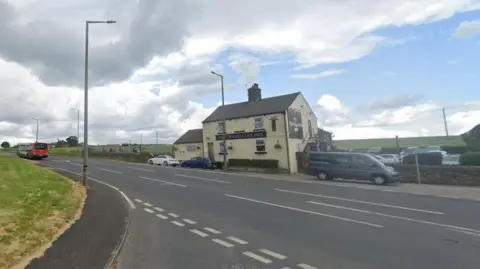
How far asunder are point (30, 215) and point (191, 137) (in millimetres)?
42512

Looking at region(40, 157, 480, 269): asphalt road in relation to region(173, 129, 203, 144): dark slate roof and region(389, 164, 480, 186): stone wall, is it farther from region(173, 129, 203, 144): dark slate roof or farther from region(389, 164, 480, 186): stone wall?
region(173, 129, 203, 144): dark slate roof

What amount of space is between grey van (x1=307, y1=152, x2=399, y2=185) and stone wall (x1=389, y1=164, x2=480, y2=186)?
2.27m

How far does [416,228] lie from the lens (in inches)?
383

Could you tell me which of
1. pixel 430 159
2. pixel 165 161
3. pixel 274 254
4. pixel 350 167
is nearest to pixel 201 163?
pixel 165 161

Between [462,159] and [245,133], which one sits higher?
[245,133]

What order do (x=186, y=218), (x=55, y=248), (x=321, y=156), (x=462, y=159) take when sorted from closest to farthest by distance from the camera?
(x=55, y=248) → (x=186, y=218) → (x=462, y=159) → (x=321, y=156)

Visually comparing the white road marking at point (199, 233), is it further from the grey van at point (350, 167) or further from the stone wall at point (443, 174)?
the stone wall at point (443, 174)

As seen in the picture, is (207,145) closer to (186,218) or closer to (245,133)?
(245,133)

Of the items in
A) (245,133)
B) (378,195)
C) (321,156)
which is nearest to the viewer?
(378,195)

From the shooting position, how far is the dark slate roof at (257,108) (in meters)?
41.7

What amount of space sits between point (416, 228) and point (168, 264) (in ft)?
22.8

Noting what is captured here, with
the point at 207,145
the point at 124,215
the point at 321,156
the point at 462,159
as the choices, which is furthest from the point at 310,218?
the point at 207,145

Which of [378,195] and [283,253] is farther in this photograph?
[378,195]

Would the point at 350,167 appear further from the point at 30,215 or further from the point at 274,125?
the point at 30,215
